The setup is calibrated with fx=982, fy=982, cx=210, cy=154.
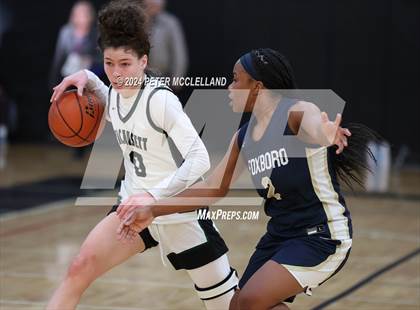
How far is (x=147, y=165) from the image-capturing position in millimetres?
5383

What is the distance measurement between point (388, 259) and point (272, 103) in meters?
3.94

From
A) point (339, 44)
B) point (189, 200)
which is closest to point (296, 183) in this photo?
point (189, 200)

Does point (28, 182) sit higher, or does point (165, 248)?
point (165, 248)

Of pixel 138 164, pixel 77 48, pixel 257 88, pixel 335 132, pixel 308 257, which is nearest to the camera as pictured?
pixel 335 132

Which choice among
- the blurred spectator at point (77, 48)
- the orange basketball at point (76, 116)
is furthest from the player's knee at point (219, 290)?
the blurred spectator at point (77, 48)

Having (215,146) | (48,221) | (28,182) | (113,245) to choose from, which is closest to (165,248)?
(113,245)

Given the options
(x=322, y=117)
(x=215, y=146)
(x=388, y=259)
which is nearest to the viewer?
(x=322, y=117)

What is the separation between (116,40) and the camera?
526cm

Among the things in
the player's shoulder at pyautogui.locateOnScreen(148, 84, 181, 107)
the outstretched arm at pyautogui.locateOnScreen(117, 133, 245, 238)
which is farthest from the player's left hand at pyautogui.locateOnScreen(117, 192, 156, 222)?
the player's shoulder at pyautogui.locateOnScreen(148, 84, 181, 107)

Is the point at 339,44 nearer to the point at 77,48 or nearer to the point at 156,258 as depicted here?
the point at 77,48

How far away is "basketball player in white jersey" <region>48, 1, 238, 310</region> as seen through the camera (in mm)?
5133

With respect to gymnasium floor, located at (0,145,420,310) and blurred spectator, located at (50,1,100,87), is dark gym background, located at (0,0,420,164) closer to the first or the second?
gymnasium floor, located at (0,145,420,310)

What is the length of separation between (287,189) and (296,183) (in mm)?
55

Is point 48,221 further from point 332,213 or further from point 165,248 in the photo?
point 332,213
